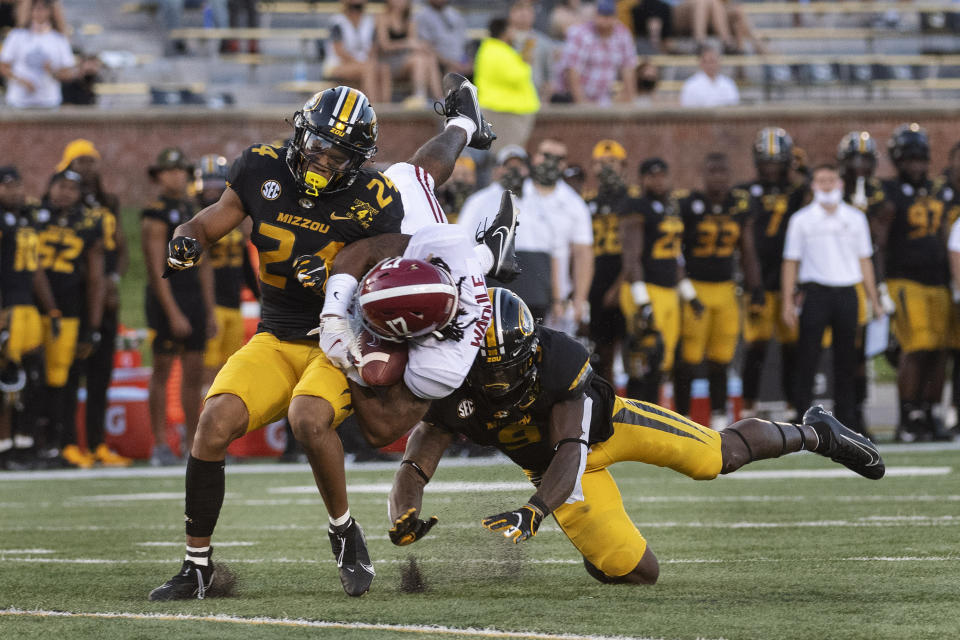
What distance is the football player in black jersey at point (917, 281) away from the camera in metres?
10.2

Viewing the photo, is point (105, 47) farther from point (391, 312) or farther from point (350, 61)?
point (391, 312)

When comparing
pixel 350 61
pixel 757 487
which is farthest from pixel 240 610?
pixel 350 61

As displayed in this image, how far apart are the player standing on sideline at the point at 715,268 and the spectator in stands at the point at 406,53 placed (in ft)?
14.9

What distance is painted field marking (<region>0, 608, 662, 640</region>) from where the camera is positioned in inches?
148

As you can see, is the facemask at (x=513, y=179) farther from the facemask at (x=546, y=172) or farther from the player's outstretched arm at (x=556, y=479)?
the player's outstretched arm at (x=556, y=479)

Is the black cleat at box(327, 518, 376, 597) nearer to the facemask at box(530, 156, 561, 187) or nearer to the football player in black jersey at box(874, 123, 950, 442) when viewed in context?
the facemask at box(530, 156, 561, 187)

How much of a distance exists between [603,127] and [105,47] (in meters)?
6.60

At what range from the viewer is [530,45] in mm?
13375

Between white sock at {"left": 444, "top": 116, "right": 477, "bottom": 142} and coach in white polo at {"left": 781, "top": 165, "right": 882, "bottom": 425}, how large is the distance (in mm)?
4793

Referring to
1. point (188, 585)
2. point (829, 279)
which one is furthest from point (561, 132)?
point (188, 585)

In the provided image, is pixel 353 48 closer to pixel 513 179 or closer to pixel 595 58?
pixel 595 58

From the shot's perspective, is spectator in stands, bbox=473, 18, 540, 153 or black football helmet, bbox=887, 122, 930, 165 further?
spectator in stands, bbox=473, 18, 540, 153

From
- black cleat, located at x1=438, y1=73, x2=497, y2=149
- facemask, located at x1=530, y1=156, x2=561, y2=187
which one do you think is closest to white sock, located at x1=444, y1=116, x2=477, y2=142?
black cleat, located at x1=438, y1=73, x2=497, y2=149

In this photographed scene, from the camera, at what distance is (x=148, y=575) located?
16.7 ft
